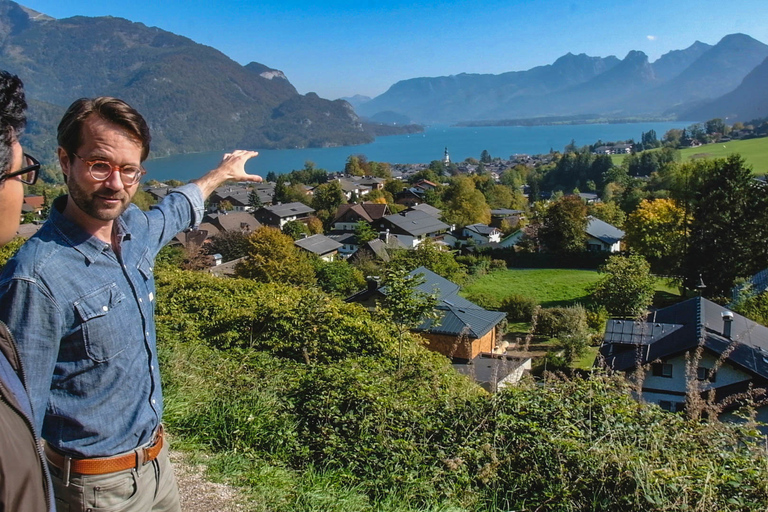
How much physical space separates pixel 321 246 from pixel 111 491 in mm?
38947

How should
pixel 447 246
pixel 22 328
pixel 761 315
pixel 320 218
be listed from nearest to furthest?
pixel 22 328 < pixel 761 315 < pixel 447 246 < pixel 320 218

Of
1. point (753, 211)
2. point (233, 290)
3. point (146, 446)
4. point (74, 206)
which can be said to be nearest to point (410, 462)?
point (146, 446)

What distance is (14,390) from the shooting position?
111 cm

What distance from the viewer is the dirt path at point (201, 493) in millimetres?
2965

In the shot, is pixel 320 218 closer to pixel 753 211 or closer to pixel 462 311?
pixel 753 211

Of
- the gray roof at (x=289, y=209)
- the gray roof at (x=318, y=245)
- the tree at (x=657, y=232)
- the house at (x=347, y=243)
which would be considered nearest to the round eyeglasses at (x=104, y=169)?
the tree at (x=657, y=232)

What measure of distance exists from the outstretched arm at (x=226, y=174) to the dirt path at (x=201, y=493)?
1.60m

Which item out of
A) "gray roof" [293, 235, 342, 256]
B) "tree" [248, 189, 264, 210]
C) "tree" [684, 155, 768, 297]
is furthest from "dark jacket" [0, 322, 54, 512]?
"tree" [248, 189, 264, 210]

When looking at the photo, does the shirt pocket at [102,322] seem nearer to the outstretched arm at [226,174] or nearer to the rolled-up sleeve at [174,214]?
the rolled-up sleeve at [174,214]

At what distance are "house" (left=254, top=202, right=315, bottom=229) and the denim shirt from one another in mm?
51328

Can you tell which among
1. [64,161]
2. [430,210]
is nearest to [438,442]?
[64,161]

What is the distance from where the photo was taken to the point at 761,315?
61.6ft

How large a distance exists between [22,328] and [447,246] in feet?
137

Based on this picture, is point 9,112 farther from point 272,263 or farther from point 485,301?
point 485,301
